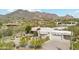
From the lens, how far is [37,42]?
3.88m

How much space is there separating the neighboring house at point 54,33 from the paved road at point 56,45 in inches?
2.4

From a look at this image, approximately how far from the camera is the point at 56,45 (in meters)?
3.87

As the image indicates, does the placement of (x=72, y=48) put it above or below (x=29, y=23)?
below

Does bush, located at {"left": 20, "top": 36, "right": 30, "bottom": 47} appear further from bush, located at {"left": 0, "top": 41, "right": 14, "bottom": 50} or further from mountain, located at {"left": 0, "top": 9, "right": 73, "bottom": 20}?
mountain, located at {"left": 0, "top": 9, "right": 73, "bottom": 20}

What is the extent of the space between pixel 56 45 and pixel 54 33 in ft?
0.59

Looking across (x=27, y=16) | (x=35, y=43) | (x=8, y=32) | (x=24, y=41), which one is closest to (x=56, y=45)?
Answer: (x=35, y=43)

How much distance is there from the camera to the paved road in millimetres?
3857

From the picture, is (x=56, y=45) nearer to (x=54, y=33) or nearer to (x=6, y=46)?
(x=54, y=33)

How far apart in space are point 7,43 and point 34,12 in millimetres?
614

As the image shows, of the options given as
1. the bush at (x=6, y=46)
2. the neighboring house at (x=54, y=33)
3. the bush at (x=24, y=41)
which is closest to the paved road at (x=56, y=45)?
the neighboring house at (x=54, y=33)

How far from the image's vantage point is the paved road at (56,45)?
3857mm

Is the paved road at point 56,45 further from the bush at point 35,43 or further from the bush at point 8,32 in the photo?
the bush at point 8,32
